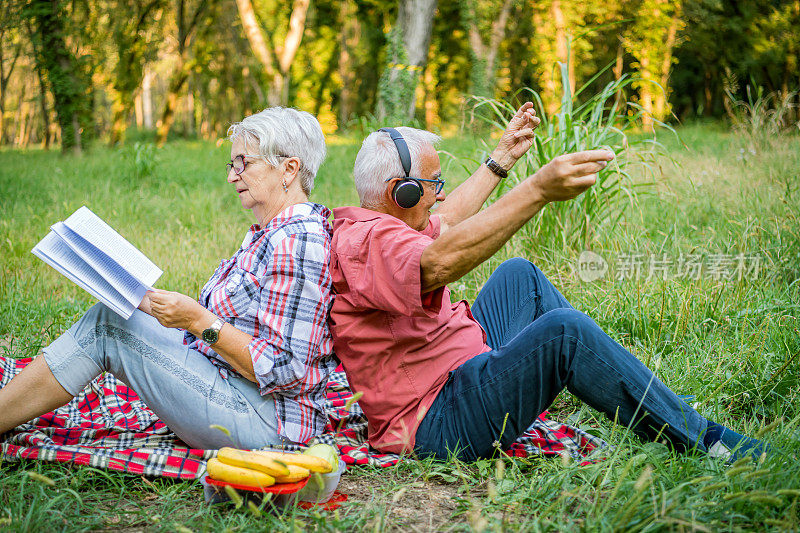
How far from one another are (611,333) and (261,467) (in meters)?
2.30

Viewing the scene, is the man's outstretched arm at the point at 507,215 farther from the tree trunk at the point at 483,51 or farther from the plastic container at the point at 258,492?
the tree trunk at the point at 483,51

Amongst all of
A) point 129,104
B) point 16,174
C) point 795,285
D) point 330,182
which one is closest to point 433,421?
point 795,285

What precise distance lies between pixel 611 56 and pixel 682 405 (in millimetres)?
27374

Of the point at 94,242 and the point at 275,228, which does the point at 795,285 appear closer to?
the point at 275,228

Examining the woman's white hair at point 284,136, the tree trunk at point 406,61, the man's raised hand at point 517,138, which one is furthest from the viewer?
the tree trunk at point 406,61

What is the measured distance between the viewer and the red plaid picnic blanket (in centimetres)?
236

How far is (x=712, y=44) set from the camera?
22422 millimetres

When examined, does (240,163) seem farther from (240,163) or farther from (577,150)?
(577,150)

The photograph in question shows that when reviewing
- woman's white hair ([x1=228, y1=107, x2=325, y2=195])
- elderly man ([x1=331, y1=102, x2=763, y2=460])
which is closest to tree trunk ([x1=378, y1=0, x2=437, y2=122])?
woman's white hair ([x1=228, y1=107, x2=325, y2=195])

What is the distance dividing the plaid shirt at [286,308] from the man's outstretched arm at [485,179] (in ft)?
3.03

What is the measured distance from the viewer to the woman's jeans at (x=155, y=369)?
2240mm

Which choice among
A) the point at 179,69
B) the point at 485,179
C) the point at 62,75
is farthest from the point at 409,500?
the point at 179,69

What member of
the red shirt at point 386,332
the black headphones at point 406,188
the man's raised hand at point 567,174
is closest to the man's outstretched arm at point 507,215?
the man's raised hand at point 567,174

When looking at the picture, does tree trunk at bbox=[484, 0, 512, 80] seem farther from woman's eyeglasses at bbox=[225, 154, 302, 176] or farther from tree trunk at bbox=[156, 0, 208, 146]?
woman's eyeglasses at bbox=[225, 154, 302, 176]
